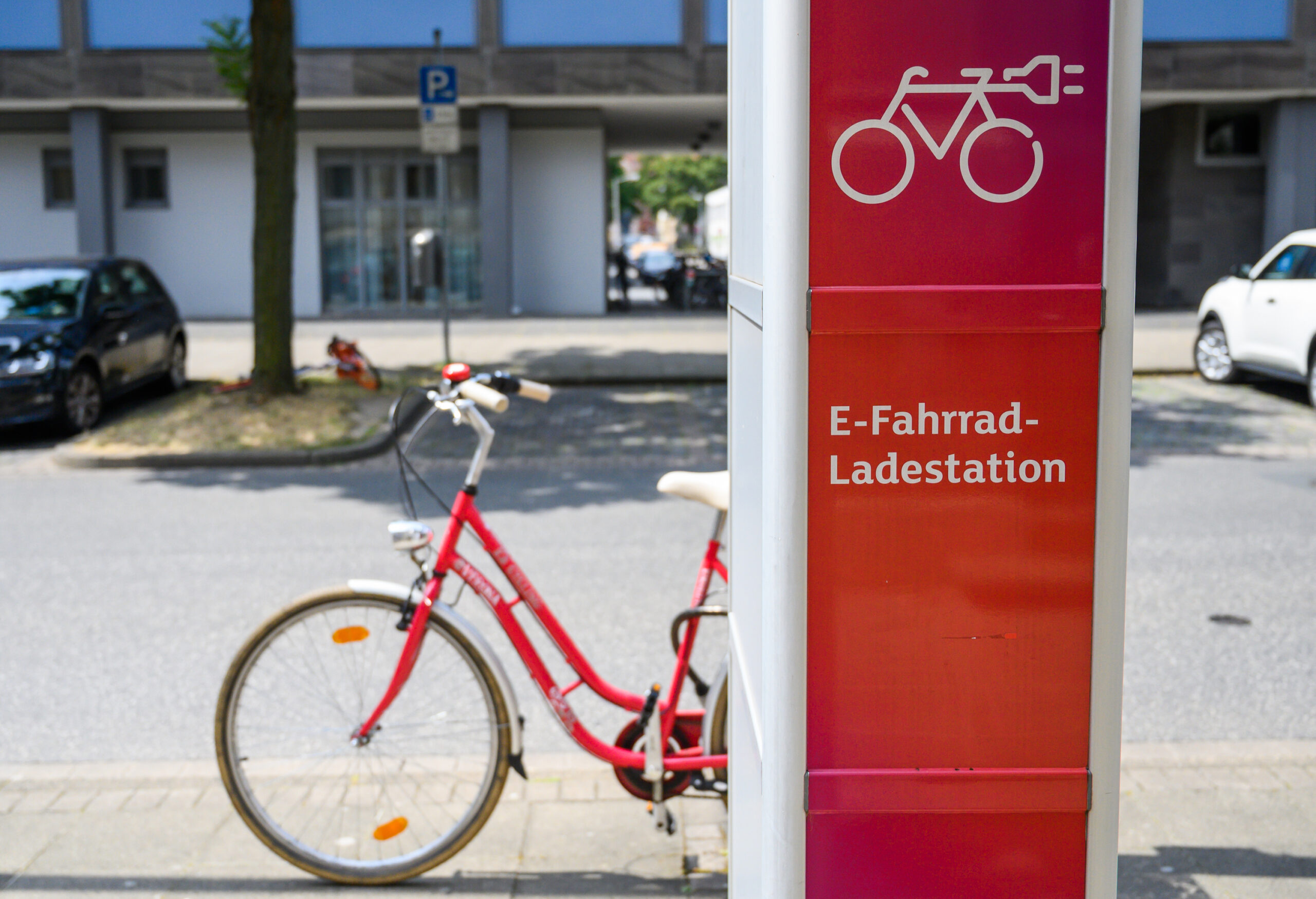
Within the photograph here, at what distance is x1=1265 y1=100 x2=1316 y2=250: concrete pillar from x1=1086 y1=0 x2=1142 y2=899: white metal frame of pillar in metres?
→ 26.7

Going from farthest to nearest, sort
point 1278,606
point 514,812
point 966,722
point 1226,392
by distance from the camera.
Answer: point 1226,392 → point 1278,606 → point 514,812 → point 966,722

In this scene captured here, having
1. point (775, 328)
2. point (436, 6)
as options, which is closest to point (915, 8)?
point (775, 328)

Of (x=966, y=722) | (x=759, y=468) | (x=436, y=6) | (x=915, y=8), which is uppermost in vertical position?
(x=436, y=6)

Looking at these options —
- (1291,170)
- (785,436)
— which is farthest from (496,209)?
(785,436)

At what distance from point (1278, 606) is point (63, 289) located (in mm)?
11007

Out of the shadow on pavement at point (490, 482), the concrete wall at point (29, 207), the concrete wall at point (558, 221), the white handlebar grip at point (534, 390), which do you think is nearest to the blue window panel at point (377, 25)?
the concrete wall at point (558, 221)

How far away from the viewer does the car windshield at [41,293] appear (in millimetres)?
12867

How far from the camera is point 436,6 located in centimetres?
2453

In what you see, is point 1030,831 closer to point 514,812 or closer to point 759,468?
point 759,468

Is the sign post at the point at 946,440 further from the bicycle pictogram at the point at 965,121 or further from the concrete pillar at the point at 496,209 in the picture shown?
the concrete pillar at the point at 496,209

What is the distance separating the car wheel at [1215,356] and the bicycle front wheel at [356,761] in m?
12.1

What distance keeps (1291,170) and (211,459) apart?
2196 cm

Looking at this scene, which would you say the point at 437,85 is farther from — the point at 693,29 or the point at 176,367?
the point at 693,29

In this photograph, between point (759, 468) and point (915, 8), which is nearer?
point (915, 8)
